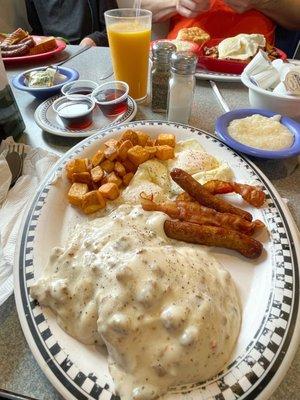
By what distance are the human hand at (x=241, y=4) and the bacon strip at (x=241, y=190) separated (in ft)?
5.59

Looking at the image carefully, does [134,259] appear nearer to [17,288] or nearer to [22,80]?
[17,288]

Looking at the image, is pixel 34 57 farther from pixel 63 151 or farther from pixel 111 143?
pixel 111 143

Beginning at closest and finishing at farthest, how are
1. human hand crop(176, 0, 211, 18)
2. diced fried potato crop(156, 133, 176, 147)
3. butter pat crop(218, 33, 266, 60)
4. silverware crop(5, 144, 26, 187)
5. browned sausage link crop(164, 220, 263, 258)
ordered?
1. browned sausage link crop(164, 220, 263, 258)
2. silverware crop(5, 144, 26, 187)
3. diced fried potato crop(156, 133, 176, 147)
4. butter pat crop(218, 33, 266, 60)
5. human hand crop(176, 0, 211, 18)

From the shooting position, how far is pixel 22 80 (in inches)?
60.1

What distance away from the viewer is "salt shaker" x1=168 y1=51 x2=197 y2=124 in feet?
3.84

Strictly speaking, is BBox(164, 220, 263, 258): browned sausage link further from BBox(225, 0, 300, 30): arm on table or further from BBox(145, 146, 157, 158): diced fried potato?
BBox(225, 0, 300, 30): arm on table

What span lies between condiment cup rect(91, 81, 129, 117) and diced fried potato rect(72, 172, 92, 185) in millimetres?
442

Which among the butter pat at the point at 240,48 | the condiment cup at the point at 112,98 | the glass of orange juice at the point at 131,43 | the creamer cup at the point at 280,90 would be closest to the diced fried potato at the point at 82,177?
the condiment cup at the point at 112,98

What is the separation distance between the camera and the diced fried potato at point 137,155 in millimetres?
1050

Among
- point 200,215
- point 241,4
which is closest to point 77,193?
point 200,215

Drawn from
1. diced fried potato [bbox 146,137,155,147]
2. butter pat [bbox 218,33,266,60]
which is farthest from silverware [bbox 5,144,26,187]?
butter pat [bbox 218,33,266,60]

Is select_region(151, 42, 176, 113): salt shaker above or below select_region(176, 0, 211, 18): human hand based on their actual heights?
below

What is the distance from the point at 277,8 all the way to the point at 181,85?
4.62 ft

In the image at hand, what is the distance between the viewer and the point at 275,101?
1223 mm
